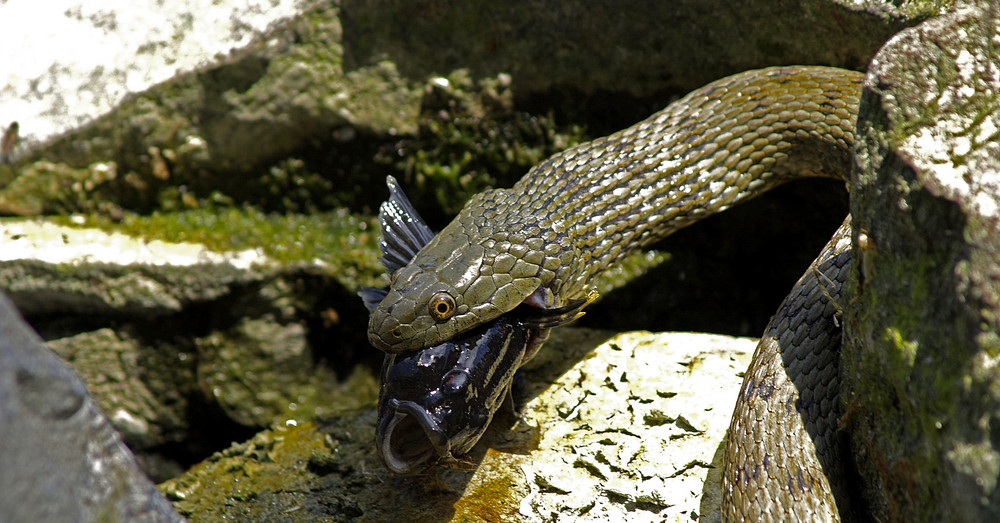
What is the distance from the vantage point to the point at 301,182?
4832mm

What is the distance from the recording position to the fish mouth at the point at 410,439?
2.91m

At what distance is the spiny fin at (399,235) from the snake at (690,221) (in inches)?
0.6

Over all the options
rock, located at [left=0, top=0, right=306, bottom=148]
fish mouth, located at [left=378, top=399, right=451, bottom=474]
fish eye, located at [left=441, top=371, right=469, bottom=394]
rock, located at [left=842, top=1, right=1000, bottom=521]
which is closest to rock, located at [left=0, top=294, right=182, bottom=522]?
fish mouth, located at [left=378, top=399, right=451, bottom=474]

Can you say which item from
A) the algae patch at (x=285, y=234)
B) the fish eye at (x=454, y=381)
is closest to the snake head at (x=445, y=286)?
the fish eye at (x=454, y=381)

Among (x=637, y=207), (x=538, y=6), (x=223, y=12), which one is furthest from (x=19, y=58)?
(x=637, y=207)

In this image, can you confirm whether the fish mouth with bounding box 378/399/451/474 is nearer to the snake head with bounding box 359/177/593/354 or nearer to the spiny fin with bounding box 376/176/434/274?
the snake head with bounding box 359/177/593/354

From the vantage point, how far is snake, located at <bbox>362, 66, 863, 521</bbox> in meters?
2.75

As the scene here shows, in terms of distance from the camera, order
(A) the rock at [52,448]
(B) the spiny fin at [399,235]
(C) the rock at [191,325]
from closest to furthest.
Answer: (A) the rock at [52,448] < (B) the spiny fin at [399,235] < (C) the rock at [191,325]

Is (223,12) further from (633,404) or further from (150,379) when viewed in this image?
(633,404)

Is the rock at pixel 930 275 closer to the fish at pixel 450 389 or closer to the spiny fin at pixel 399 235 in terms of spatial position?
the fish at pixel 450 389

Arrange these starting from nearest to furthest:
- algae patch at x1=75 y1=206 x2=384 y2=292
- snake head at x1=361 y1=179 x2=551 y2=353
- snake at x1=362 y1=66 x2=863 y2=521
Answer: snake at x1=362 y1=66 x2=863 y2=521
snake head at x1=361 y1=179 x2=551 y2=353
algae patch at x1=75 y1=206 x2=384 y2=292

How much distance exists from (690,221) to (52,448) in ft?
9.66

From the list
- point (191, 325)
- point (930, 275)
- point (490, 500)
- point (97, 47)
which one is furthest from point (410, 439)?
point (97, 47)

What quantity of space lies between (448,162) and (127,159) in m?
1.90
